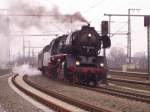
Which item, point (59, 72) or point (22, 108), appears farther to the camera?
point (59, 72)

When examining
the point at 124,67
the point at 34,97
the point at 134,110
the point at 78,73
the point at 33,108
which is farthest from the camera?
the point at 124,67

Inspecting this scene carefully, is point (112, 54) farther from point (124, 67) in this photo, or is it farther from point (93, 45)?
point (93, 45)

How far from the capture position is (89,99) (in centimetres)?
2117

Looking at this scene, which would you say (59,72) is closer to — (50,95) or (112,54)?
(50,95)

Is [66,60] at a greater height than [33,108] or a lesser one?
greater

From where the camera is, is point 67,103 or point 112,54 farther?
point 112,54

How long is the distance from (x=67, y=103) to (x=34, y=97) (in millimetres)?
4353

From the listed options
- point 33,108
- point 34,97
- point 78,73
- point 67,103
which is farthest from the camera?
point 78,73

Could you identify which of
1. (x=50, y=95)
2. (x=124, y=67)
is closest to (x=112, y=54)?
(x=124, y=67)

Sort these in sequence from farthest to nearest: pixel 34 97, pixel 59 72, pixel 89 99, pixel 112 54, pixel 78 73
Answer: pixel 112 54
pixel 59 72
pixel 78 73
pixel 34 97
pixel 89 99

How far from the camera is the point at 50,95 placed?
80.4ft

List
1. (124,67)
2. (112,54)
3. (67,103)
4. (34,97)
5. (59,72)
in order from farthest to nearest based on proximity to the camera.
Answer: (112,54), (124,67), (59,72), (34,97), (67,103)

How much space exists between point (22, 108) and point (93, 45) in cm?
1276

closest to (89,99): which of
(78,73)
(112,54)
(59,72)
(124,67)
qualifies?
(78,73)
